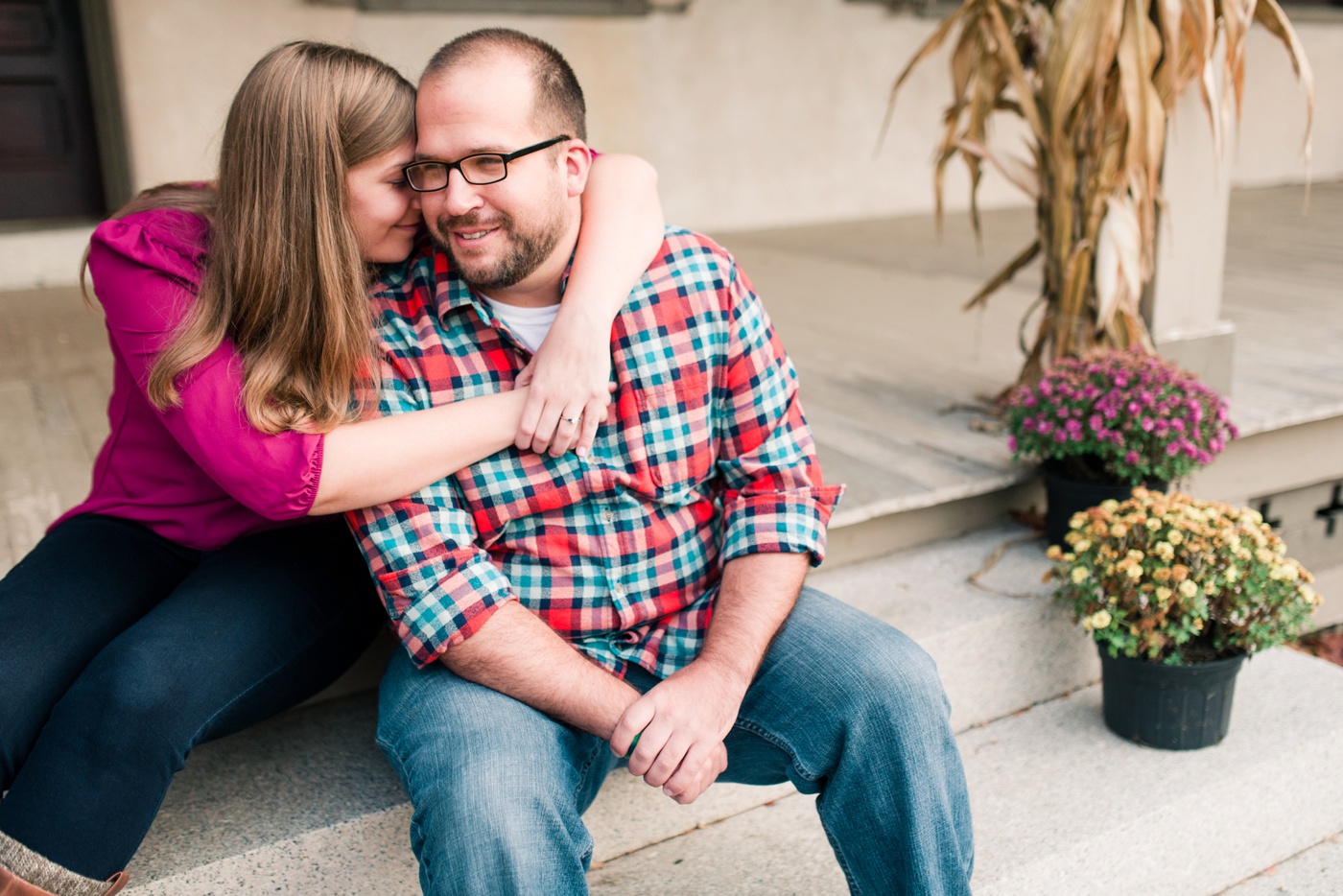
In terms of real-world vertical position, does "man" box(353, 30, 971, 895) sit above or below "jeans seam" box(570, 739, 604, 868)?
above

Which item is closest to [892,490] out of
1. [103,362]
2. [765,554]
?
[765,554]

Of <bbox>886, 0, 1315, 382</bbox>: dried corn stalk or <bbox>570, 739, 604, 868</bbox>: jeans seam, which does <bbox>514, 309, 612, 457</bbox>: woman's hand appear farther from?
<bbox>886, 0, 1315, 382</bbox>: dried corn stalk

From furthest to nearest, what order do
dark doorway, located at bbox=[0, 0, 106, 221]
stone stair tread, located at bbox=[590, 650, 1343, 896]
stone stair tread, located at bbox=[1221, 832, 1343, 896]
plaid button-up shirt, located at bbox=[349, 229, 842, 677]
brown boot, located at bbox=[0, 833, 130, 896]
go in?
1. dark doorway, located at bbox=[0, 0, 106, 221]
2. stone stair tread, located at bbox=[1221, 832, 1343, 896]
3. stone stair tread, located at bbox=[590, 650, 1343, 896]
4. plaid button-up shirt, located at bbox=[349, 229, 842, 677]
5. brown boot, located at bbox=[0, 833, 130, 896]

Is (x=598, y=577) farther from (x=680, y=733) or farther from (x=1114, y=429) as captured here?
(x=1114, y=429)

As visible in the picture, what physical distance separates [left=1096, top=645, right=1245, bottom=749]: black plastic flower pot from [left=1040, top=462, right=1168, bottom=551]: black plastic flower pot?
1.24ft

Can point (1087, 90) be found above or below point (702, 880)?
above

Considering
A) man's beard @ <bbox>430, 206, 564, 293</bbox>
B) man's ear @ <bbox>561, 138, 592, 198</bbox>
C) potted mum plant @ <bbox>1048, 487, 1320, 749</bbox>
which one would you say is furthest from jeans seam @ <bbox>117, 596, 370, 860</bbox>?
potted mum plant @ <bbox>1048, 487, 1320, 749</bbox>

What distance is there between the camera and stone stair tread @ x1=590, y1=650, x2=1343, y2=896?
1817 millimetres

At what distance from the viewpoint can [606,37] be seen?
610cm

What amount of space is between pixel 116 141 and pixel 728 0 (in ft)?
10.8

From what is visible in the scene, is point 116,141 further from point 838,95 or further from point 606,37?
point 838,95

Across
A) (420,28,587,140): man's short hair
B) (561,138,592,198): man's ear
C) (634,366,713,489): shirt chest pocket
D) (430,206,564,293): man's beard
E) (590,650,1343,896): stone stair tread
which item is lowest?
(590,650,1343,896): stone stair tread

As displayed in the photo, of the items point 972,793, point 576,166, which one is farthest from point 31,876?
point 972,793

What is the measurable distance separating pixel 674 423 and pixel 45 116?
4.66m
